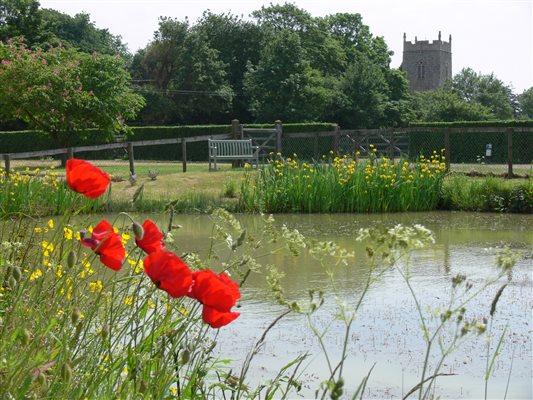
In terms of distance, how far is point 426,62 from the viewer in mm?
101500

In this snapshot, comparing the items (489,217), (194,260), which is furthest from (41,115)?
(194,260)

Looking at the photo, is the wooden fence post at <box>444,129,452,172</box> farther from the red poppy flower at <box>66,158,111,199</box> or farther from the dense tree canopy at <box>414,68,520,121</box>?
the dense tree canopy at <box>414,68,520,121</box>

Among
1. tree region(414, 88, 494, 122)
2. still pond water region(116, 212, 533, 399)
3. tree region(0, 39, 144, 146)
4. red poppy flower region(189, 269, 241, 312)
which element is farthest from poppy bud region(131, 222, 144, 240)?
tree region(414, 88, 494, 122)

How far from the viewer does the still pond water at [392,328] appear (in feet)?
14.3

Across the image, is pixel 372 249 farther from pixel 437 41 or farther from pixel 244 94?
pixel 437 41

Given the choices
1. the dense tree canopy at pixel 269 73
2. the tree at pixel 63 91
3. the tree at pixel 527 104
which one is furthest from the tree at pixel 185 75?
the tree at pixel 527 104

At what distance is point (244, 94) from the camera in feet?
141

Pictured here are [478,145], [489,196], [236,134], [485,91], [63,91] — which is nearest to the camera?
[489,196]

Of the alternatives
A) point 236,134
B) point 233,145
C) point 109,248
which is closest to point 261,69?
point 236,134

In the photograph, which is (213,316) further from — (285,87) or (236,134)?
(285,87)

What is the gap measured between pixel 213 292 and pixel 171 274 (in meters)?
0.10

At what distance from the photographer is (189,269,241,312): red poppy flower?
1.85 m

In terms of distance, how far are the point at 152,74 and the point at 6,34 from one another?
1172 cm

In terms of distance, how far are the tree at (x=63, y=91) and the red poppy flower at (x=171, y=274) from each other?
21.8 metres
